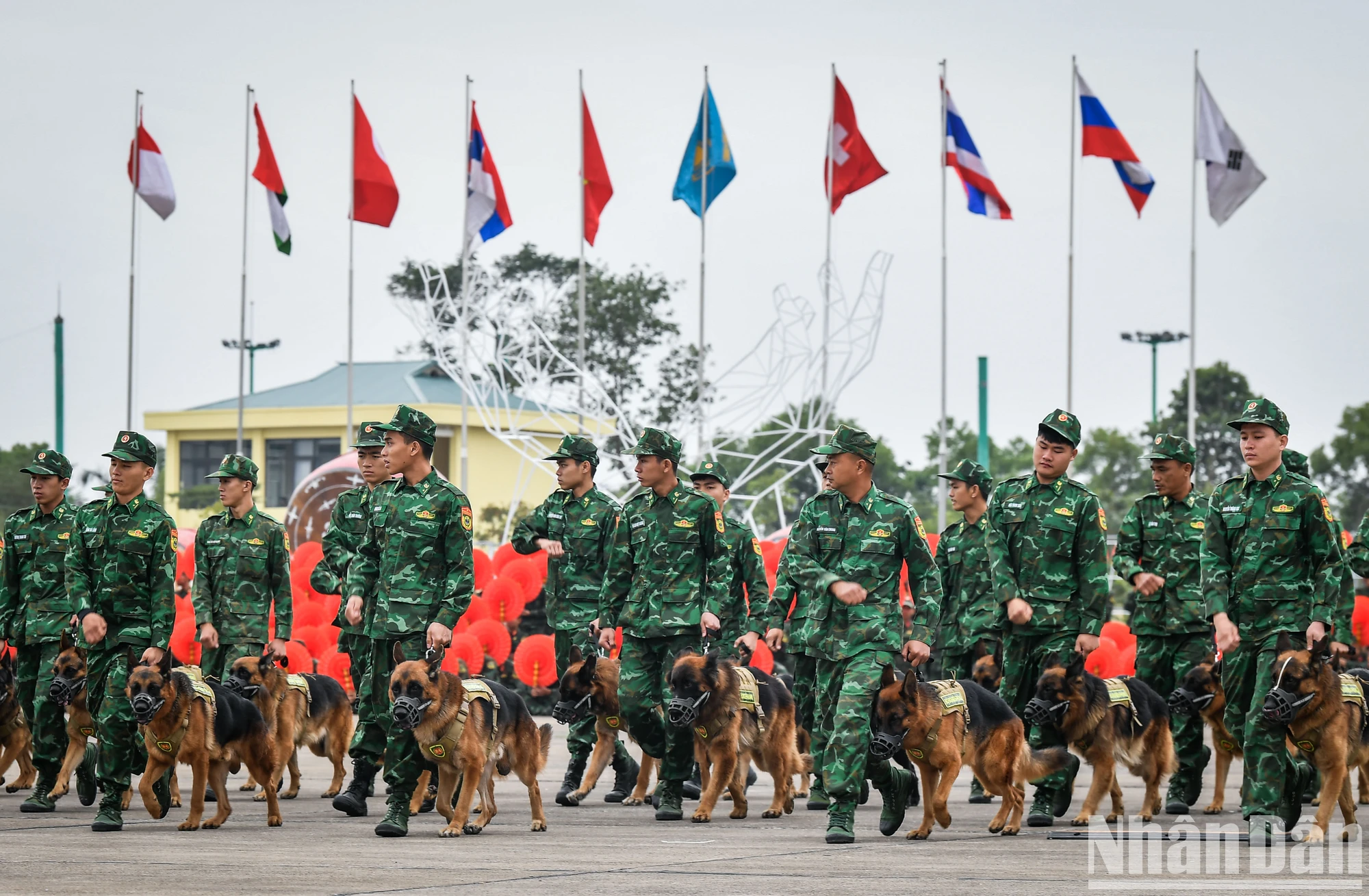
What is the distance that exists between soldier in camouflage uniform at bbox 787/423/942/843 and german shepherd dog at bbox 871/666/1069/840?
0.41 ft

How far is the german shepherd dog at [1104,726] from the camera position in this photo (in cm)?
1003

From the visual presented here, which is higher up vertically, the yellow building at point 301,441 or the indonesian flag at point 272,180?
the indonesian flag at point 272,180

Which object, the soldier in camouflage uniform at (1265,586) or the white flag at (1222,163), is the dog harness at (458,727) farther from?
the white flag at (1222,163)

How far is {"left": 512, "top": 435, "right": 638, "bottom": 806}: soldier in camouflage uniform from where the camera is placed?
490 inches

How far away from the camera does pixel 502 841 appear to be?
939 cm

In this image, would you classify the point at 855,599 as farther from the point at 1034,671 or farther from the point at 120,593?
the point at 120,593

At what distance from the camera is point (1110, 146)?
1065 inches

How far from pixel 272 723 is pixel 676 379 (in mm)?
35075

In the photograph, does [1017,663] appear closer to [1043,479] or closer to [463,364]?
[1043,479]

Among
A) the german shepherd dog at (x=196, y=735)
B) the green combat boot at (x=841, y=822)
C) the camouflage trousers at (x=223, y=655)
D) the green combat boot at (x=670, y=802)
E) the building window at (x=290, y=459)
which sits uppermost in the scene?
the building window at (x=290, y=459)

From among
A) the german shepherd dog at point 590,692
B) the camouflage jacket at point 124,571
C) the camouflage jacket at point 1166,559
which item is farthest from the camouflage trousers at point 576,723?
the camouflage jacket at point 1166,559

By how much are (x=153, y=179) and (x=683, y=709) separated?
2198 centimetres

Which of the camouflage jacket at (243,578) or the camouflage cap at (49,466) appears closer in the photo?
the camouflage cap at (49,466)

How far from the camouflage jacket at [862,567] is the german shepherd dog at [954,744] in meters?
0.25
